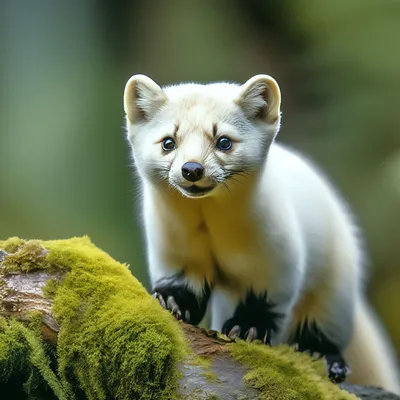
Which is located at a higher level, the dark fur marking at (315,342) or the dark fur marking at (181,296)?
the dark fur marking at (181,296)

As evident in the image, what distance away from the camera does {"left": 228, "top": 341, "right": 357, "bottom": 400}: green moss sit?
2.50 metres

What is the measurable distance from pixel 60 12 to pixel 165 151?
4.88m

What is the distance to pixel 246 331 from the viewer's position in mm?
3100

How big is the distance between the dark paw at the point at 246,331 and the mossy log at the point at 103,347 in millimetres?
381

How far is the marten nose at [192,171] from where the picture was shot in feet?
8.63

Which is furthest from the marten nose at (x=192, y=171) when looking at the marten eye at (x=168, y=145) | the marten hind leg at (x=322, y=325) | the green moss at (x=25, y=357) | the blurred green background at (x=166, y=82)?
the blurred green background at (x=166, y=82)

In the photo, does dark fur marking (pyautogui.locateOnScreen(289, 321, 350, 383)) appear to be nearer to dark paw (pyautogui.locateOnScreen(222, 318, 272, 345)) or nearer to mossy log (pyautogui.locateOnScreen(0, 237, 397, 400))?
dark paw (pyautogui.locateOnScreen(222, 318, 272, 345))

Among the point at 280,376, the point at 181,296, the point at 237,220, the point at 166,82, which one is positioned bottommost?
the point at 280,376

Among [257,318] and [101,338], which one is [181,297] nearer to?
[257,318]

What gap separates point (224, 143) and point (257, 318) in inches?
30.9

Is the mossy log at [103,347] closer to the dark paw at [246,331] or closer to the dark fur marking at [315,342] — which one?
the dark paw at [246,331]

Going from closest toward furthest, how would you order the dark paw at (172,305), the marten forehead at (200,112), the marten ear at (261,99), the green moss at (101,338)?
1. the green moss at (101,338)
2. the marten forehead at (200,112)
3. the marten ear at (261,99)
4. the dark paw at (172,305)

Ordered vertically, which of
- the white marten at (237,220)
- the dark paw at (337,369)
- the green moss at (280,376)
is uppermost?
the white marten at (237,220)

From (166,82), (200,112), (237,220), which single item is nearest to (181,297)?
(237,220)
